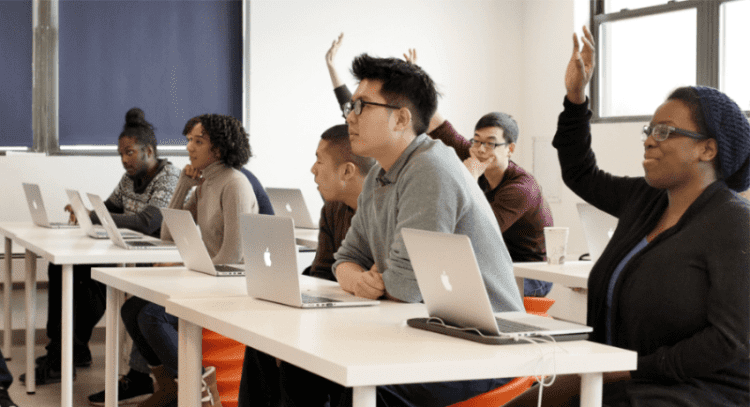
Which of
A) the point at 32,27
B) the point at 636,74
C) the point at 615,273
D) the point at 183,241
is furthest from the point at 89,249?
the point at 636,74

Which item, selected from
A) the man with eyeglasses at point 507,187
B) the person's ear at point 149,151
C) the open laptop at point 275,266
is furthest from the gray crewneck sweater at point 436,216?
the person's ear at point 149,151

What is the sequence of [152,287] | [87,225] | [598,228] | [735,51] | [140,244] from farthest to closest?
[735,51], [87,225], [140,244], [598,228], [152,287]

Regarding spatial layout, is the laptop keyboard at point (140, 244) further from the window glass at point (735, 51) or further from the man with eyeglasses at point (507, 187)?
the window glass at point (735, 51)

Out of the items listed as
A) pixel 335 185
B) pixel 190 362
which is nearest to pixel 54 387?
pixel 335 185

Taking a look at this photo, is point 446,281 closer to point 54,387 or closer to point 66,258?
point 66,258

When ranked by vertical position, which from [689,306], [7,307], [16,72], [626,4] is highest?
[626,4]

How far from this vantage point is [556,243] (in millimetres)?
3277

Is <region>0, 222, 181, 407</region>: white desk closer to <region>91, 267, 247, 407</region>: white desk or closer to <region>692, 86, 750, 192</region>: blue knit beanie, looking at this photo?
<region>91, 267, 247, 407</region>: white desk

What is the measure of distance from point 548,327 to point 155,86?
4.79m

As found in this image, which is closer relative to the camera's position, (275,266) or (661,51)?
(275,266)

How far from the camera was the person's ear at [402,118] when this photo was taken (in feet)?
7.13

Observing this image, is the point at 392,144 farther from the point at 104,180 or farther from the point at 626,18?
the point at 626,18

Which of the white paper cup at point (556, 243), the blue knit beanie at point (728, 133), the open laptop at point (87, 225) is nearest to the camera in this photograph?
the blue knit beanie at point (728, 133)

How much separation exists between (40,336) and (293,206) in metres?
1.70
